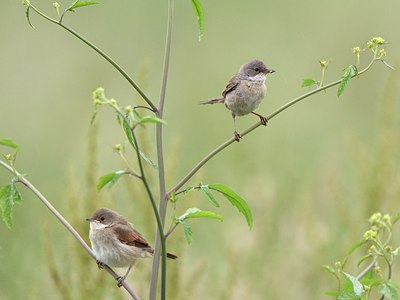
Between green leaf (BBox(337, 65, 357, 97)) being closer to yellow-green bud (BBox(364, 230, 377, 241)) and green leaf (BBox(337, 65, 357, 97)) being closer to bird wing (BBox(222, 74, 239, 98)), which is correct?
yellow-green bud (BBox(364, 230, 377, 241))

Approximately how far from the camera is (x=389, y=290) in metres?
3.82

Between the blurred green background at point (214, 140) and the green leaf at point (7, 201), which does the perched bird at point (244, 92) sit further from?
the green leaf at point (7, 201)

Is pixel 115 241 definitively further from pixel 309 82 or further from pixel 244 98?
pixel 309 82

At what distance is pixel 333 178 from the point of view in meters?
7.52

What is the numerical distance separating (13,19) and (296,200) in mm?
9775

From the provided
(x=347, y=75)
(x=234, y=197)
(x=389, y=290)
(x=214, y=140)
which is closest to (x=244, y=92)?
(x=234, y=197)

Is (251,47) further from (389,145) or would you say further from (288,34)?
(389,145)

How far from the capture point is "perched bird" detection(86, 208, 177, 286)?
231 inches

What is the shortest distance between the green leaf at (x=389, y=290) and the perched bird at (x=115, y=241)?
2.24 m

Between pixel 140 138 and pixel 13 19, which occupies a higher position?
pixel 13 19

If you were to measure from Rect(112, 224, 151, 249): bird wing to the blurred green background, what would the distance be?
0.41m

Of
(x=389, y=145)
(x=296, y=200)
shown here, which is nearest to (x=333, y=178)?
(x=389, y=145)

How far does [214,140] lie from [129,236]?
507 cm

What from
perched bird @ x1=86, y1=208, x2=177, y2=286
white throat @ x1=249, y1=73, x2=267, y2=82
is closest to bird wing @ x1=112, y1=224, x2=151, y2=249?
perched bird @ x1=86, y1=208, x2=177, y2=286
